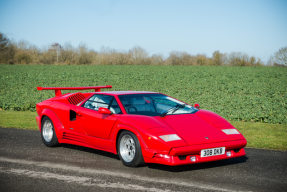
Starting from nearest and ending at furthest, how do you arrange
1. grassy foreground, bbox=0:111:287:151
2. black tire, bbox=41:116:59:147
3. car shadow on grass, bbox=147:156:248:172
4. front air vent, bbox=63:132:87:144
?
car shadow on grass, bbox=147:156:248:172 < front air vent, bbox=63:132:87:144 < black tire, bbox=41:116:59:147 < grassy foreground, bbox=0:111:287:151

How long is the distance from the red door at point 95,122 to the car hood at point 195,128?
41.3 inches

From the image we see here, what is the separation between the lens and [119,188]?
13.1 feet

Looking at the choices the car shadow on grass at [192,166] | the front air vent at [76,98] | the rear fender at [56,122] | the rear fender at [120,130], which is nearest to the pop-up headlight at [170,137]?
the rear fender at [120,130]

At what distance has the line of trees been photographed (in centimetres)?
6750

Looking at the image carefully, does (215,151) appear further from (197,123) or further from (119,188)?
(119,188)

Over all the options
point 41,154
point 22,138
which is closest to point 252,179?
point 41,154

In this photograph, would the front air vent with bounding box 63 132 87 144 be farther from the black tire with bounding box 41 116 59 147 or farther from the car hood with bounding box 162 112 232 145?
the car hood with bounding box 162 112 232 145

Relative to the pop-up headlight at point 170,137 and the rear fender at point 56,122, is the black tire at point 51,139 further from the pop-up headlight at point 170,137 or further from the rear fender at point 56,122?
the pop-up headlight at point 170,137

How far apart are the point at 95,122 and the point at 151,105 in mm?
1139

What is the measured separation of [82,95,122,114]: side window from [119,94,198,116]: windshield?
0.53ft

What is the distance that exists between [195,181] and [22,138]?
17.8ft

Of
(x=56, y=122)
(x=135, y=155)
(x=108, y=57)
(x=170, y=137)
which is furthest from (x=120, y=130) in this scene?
(x=108, y=57)

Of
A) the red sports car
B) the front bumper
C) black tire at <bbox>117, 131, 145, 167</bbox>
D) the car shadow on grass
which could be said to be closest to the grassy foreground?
the car shadow on grass

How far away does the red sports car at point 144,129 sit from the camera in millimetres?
4633
